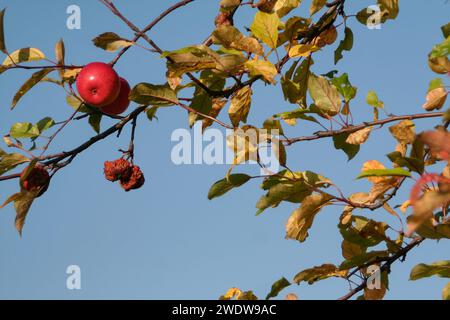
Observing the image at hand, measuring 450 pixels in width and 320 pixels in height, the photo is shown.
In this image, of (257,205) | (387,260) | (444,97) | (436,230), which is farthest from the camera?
(444,97)

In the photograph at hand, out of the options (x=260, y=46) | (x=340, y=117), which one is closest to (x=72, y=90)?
(x=260, y=46)

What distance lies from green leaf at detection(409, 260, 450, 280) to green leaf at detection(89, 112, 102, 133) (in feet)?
4.66

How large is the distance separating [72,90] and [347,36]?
4.05 feet

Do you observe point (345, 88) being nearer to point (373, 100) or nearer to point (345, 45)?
point (373, 100)

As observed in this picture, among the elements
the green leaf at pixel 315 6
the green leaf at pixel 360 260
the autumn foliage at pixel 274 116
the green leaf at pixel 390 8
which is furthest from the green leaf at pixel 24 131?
the green leaf at pixel 390 8

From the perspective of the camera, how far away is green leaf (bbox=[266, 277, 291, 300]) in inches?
83.8

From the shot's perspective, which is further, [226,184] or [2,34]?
[2,34]

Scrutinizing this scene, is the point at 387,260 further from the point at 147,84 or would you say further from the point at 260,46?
the point at 147,84

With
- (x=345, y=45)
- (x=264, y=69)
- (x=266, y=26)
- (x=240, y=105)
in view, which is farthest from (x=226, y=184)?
(x=345, y=45)

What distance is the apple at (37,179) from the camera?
2.29m

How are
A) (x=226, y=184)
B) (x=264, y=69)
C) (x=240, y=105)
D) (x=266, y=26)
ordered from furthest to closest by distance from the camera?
(x=240, y=105) < (x=226, y=184) < (x=266, y=26) < (x=264, y=69)

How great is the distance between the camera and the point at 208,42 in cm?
240

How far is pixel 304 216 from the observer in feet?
6.84

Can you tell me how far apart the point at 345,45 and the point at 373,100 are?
670 mm
